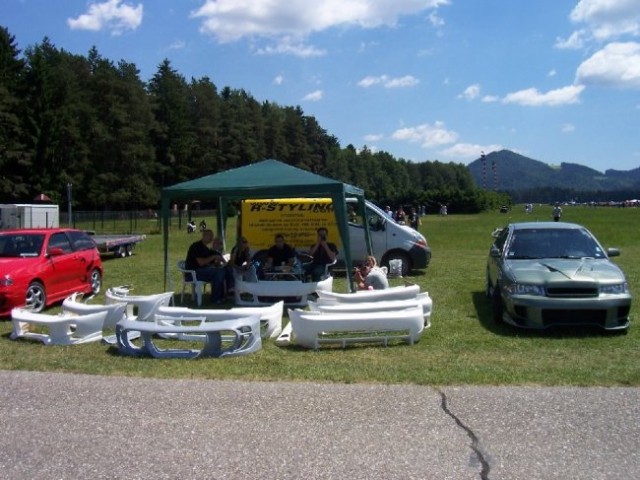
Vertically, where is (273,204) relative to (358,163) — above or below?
below

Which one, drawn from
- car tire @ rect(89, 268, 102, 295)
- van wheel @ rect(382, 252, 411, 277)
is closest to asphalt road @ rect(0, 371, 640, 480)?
car tire @ rect(89, 268, 102, 295)

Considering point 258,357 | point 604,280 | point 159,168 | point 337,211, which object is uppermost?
point 159,168

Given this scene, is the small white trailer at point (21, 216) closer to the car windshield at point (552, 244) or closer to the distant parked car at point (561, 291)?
the car windshield at point (552, 244)

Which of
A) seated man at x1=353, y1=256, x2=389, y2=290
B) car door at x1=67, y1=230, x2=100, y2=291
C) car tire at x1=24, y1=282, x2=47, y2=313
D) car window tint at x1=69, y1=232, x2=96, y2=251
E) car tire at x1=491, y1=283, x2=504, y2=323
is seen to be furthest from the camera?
car window tint at x1=69, y1=232, x2=96, y2=251

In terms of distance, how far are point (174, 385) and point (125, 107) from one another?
67939 mm

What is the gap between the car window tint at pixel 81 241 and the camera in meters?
12.8

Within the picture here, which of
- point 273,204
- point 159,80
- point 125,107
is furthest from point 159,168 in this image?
point 273,204

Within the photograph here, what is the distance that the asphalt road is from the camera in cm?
418

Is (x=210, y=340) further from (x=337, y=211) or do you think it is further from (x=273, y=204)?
(x=273, y=204)

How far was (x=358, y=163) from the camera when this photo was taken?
445 feet

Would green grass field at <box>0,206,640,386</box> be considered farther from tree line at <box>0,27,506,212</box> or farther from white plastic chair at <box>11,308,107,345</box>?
tree line at <box>0,27,506,212</box>

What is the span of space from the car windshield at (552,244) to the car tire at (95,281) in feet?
27.0

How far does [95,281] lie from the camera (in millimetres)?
13445

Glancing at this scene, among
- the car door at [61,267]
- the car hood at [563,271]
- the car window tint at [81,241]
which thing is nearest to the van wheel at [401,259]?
the car hood at [563,271]
